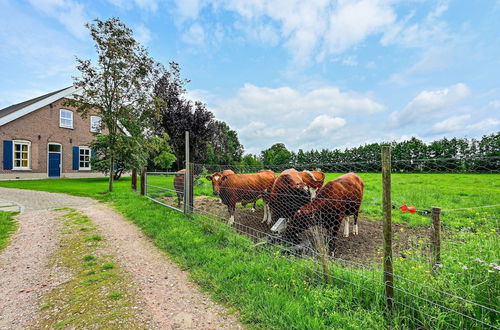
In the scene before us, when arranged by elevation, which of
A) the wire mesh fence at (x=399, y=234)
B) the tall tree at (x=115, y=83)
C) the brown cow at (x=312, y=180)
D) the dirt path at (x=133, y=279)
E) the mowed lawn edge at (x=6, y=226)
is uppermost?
the tall tree at (x=115, y=83)

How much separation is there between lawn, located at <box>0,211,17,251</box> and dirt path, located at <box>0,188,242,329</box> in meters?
0.14

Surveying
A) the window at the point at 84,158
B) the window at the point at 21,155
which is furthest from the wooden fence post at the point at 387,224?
the window at the point at 84,158

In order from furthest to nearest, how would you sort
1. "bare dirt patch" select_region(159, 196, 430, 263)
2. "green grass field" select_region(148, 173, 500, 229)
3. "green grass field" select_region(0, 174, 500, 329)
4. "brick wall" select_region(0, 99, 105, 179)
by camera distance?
1. "brick wall" select_region(0, 99, 105, 179)
2. "green grass field" select_region(148, 173, 500, 229)
3. "bare dirt patch" select_region(159, 196, 430, 263)
4. "green grass field" select_region(0, 174, 500, 329)

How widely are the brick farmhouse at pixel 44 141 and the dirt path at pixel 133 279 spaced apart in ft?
49.7

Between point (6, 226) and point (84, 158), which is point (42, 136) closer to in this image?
point (84, 158)

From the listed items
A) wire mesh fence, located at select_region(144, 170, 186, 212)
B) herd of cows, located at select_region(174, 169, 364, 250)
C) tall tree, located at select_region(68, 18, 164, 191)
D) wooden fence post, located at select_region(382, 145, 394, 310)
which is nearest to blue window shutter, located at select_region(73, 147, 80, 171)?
tall tree, located at select_region(68, 18, 164, 191)

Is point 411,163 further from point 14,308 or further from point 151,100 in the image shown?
point 151,100

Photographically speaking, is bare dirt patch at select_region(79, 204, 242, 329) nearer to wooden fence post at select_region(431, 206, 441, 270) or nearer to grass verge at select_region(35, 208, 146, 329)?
grass verge at select_region(35, 208, 146, 329)

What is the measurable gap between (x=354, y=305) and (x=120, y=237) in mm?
4852

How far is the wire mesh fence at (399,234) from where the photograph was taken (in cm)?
223

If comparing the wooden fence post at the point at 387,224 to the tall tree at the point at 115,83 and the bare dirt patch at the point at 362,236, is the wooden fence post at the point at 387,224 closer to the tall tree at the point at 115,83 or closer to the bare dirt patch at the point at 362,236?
the bare dirt patch at the point at 362,236

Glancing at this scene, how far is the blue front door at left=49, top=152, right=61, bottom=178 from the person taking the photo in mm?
20484

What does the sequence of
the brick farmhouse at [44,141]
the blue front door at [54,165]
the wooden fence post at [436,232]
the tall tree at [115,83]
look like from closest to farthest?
the wooden fence post at [436,232] → the tall tree at [115,83] → the brick farmhouse at [44,141] → the blue front door at [54,165]

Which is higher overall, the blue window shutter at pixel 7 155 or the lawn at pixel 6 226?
the blue window shutter at pixel 7 155
